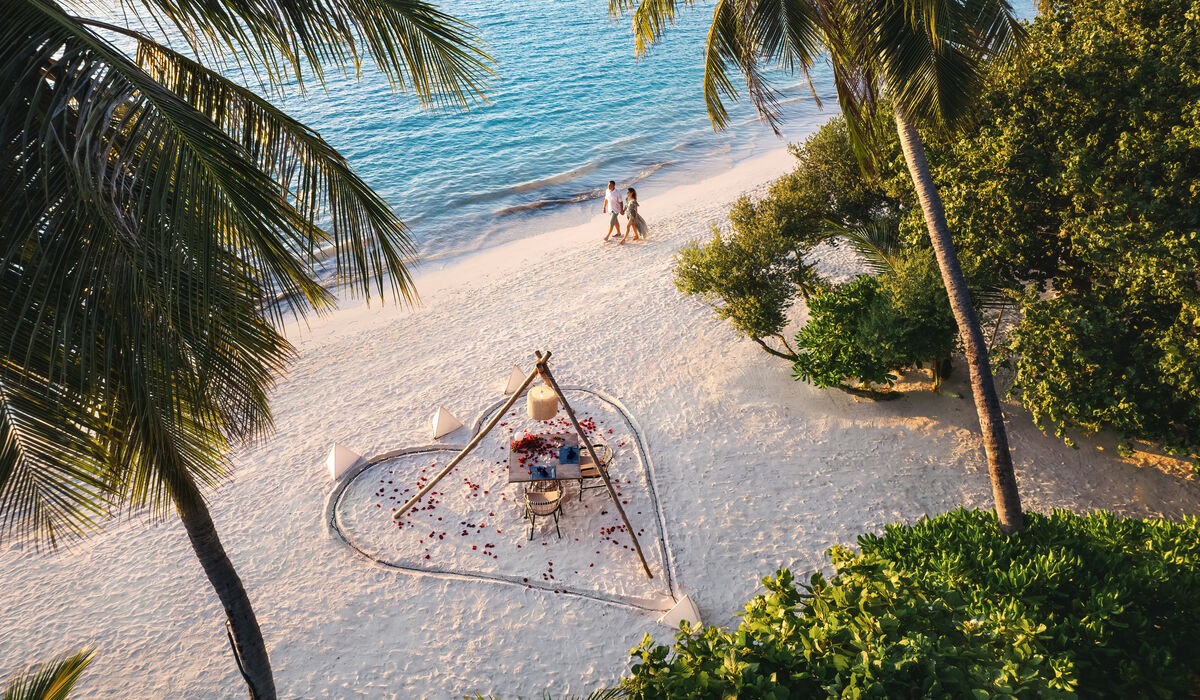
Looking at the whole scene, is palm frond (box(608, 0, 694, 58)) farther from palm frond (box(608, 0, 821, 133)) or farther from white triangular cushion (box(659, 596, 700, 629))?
white triangular cushion (box(659, 596, 700, 629))

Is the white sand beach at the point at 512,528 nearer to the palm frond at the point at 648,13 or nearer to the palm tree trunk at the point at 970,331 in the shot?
the palm tree trunk at the point at 970,331

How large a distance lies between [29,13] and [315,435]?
31.3 feet

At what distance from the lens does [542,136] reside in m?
33.8

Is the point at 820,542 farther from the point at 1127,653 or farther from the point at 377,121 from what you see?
the point at 377,121

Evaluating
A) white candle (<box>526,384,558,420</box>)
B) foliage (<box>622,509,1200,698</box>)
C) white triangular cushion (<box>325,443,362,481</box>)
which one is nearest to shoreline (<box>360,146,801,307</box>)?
white triangular cushion (<box>325,443,362,481</box>)

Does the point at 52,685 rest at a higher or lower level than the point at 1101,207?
lower

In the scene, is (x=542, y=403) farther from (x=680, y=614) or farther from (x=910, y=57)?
(x=910, y=57)

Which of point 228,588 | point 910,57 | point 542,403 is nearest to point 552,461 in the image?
point 542,403

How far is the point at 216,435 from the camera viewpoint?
5.57 metres

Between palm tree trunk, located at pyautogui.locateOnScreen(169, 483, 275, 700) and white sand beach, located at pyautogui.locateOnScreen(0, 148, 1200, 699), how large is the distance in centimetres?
148

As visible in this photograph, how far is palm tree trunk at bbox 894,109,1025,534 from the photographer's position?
27.8 feet

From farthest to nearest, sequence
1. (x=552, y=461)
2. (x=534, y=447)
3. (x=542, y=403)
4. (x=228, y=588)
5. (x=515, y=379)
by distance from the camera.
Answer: (x=515, y=379)
(x=534, y=447)
(x=552, y=461)
(x=542, y=403)
(x=228, y=588)

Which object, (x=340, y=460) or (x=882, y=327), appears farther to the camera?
(x=340, y=460)

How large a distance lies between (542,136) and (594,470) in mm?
25779
